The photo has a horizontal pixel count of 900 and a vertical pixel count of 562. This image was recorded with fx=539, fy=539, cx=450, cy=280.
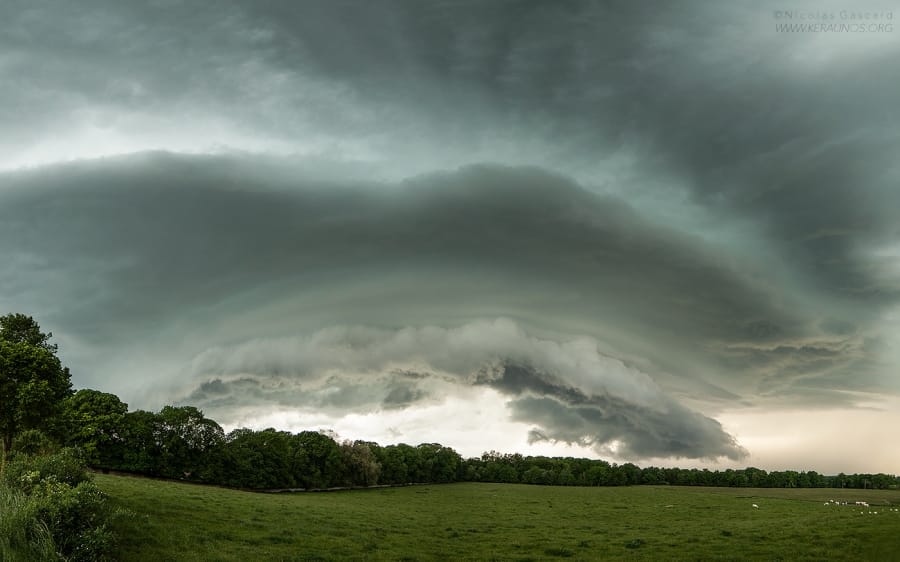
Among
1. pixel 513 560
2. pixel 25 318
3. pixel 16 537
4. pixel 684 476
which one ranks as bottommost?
pixel 684 476

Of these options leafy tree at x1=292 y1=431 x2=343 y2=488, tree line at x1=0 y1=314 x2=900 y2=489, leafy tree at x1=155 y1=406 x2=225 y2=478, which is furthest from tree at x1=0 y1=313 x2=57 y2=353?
leafy tree at x1=292 y1=431 x2=343 y2=488

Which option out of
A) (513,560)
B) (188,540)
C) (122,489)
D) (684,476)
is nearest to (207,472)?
(122,489)

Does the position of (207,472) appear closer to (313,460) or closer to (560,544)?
(313,460)

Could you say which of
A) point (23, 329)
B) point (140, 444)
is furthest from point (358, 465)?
point (23, 329)

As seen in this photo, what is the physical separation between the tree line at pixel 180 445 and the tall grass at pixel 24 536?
18.2 m

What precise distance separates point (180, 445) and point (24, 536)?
83.0m

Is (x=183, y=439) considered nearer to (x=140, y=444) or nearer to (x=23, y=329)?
(x=140, y=444)

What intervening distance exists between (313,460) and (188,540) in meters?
92.2

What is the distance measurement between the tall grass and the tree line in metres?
18.2

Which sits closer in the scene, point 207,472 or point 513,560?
point 513,560

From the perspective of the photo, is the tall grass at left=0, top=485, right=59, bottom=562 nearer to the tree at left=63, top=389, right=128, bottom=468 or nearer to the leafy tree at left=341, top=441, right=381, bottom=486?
the tree at left=63, top=389, right=128, bottom=468

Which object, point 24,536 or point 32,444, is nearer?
point 24,536

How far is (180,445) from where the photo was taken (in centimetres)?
9131

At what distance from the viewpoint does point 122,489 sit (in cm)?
4109
